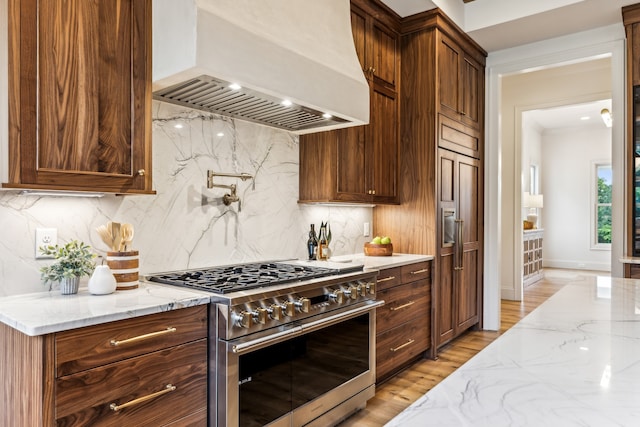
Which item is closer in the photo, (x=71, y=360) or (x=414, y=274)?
(x=71, y=360)

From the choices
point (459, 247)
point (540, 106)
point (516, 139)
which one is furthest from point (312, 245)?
point (540, 106)

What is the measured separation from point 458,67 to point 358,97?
178 cm

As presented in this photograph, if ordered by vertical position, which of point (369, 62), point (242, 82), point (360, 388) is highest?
point (369, 62)

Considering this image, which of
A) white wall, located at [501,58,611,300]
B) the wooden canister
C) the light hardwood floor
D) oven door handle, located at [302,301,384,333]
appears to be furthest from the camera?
white wall, located at [501,58,611,300]

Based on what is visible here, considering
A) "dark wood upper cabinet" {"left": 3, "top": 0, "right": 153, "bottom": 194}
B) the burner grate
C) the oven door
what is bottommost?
the oven door

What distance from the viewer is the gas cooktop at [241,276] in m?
2.01

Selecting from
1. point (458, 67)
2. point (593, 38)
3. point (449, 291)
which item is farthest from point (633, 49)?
point (449, 291)

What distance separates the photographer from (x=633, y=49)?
3.50 metres

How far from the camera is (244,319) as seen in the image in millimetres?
1883

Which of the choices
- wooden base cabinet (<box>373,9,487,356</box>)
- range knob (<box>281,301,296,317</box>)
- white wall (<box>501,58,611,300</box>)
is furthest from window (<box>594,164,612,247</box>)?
range knob (<box>281,301,296,317</box>)

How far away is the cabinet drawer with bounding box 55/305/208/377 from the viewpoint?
1434 millimetres

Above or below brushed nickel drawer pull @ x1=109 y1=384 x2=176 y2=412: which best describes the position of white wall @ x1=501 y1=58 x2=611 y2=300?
above

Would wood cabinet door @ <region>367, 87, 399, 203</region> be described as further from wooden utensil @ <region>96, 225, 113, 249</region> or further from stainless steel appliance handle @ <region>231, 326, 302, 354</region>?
wooden utensil @ <region>96, 225, 113, 249</region>

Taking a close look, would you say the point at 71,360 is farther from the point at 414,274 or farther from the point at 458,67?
the point at 458,67
